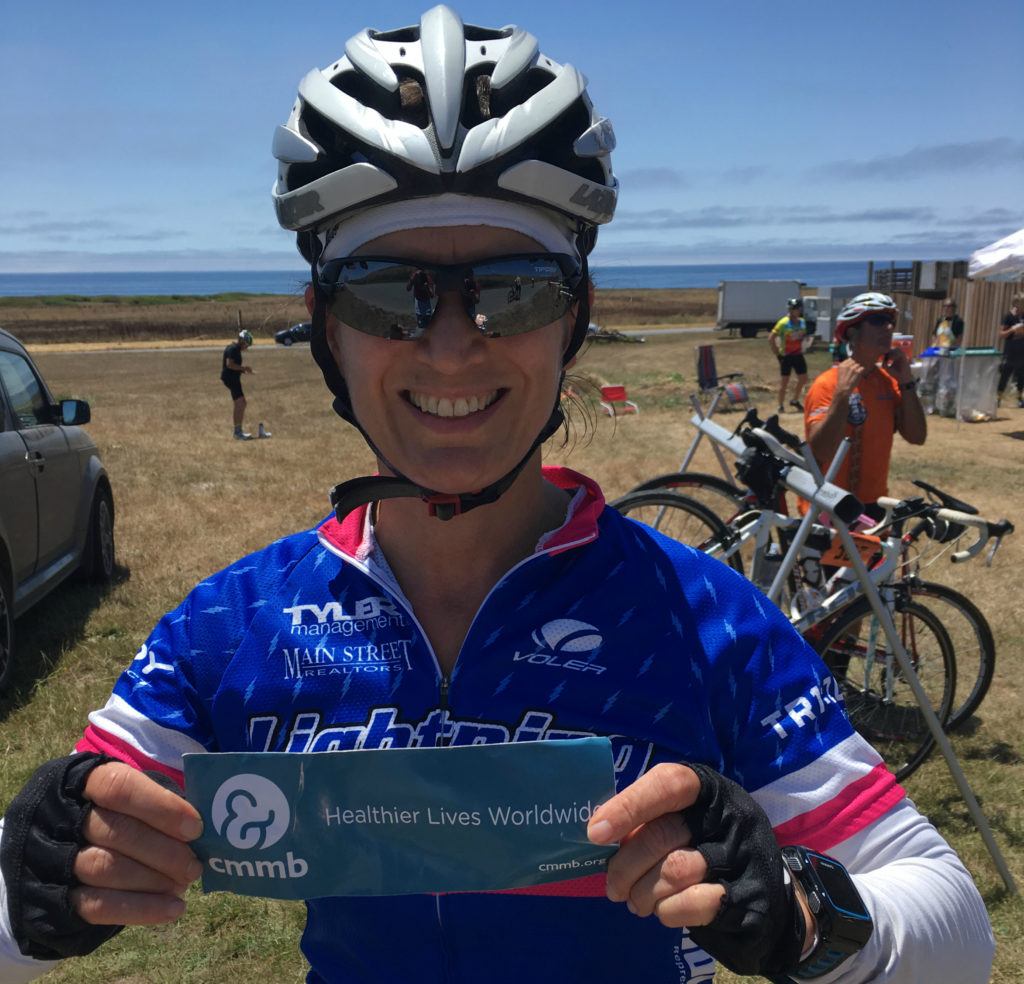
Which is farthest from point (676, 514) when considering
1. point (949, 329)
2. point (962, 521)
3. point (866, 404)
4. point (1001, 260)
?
point (949, 329)

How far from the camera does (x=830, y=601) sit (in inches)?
185

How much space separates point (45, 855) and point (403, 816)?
481 mm

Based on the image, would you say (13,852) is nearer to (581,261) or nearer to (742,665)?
(742,665)

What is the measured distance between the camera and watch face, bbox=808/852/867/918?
1.22 metres

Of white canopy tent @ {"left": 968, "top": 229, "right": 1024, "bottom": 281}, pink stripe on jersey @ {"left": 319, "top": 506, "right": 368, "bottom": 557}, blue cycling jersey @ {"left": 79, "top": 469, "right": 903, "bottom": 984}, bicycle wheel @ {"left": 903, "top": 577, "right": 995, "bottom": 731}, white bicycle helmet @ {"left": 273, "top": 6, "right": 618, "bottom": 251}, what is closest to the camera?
blue cycling jersey @ {"left": 79, "top": 469, "right": 903, "bottom": 984}

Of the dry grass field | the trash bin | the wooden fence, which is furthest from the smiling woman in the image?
the wooden fence

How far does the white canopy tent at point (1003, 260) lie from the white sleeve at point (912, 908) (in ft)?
47.6

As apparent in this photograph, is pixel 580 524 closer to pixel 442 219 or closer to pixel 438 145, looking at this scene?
pixel 442 219

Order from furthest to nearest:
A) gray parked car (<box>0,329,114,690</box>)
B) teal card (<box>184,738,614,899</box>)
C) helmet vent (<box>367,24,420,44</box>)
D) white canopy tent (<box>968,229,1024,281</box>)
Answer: white canopy tent (<box>968,229,1024,281</box>) → gray parked car (<box>0,329,114,690</box>) → helmet vent (<box>367,24,420,44</box>) → teal card (<box>184,738,614,899</box>)

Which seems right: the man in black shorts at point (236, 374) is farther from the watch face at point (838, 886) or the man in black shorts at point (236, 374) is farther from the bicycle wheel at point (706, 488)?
the watch face at point (838, 886)

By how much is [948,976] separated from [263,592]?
4.00 feet

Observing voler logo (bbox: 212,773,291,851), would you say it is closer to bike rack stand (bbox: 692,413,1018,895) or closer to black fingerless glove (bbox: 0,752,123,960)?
black fingerless glove (bbox: 0,752,123,960)

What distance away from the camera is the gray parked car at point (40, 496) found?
5855 mm

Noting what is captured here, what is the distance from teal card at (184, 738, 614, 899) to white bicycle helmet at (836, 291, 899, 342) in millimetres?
4596
